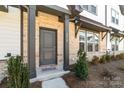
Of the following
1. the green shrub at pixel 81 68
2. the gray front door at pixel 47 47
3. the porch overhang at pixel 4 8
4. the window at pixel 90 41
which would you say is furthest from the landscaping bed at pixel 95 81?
the window at pixel 90 41

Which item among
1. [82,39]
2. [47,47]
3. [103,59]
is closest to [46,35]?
[47,47]

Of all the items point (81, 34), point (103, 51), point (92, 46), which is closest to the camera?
point (81, 34)

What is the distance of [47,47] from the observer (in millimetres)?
10445

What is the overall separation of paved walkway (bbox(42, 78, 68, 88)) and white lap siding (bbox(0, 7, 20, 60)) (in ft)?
5.76

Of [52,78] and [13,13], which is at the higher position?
[13,13]

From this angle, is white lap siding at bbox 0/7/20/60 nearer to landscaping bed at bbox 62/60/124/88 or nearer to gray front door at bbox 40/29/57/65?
gray front door at bbox 40/29/57/65

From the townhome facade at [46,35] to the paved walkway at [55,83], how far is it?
625 millimetres

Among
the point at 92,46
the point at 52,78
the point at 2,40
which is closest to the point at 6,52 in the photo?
the point at 2,40

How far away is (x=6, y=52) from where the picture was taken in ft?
26.7

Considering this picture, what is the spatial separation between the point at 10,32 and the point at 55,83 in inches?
105

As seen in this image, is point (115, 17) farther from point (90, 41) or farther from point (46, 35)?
point (46, 35)

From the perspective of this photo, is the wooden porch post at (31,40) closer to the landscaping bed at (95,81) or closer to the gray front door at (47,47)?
the landscaping bed at (95,81)
